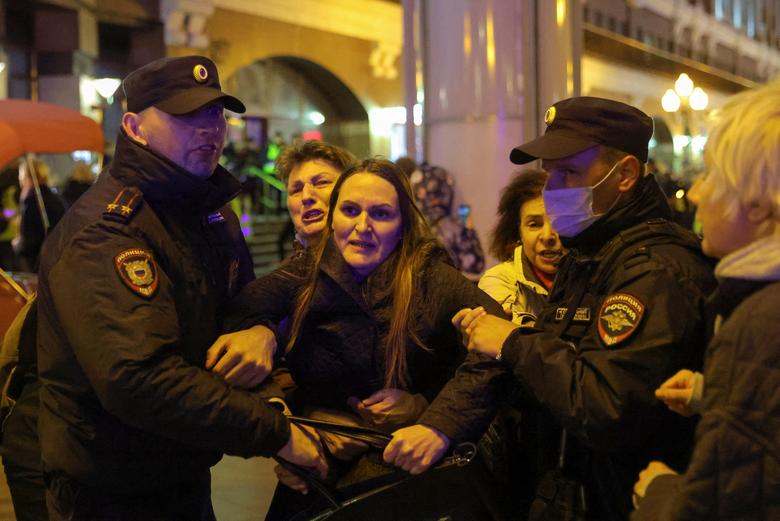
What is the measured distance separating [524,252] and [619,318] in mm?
1413

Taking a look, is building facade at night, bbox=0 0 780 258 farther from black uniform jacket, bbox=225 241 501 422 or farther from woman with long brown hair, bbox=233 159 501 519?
black uniform jacket, bbox=225 241 501 422

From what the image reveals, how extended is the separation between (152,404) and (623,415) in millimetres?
1005

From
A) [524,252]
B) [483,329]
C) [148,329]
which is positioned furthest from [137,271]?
[524,252]

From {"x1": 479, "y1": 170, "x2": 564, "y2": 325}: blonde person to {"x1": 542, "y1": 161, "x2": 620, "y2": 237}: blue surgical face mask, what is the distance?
829 mm

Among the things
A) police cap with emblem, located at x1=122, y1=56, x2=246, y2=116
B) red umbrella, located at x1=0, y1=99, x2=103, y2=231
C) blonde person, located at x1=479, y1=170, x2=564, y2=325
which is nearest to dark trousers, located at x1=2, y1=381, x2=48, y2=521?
police cap with emblem, located at x1=122, y1=56, x2=246, y2=116

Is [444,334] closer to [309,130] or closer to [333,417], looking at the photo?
[333,417]

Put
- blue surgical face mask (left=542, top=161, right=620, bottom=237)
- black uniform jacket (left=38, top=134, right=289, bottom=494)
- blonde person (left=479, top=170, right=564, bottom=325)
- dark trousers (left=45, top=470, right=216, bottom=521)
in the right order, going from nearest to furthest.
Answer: black uniform jacket (left=38, top=134, right=289, bottom=494), blue surgical face mask (left=542, top=161, right=620, bottom=237), dark trousers (left=45, top=470, right=216, bottom=521), blonde person (left=479, top=170, right=564, bottom=325)

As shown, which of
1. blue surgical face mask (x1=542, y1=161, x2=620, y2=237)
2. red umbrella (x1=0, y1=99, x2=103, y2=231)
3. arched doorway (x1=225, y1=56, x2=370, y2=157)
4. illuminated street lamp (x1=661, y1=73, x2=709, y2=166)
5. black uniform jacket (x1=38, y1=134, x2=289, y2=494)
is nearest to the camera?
black uniform jacket (x1=38, y1=134, x2=289, y2=494)

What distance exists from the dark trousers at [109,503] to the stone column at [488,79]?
4.50 m

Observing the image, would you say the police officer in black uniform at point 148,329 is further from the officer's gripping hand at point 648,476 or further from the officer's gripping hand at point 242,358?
the officer's gripping hand at point 648,476

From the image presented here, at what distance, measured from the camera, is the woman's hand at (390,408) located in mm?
2285

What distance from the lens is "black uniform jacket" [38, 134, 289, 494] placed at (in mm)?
1948

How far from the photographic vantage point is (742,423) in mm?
1369

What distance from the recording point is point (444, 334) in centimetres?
240
